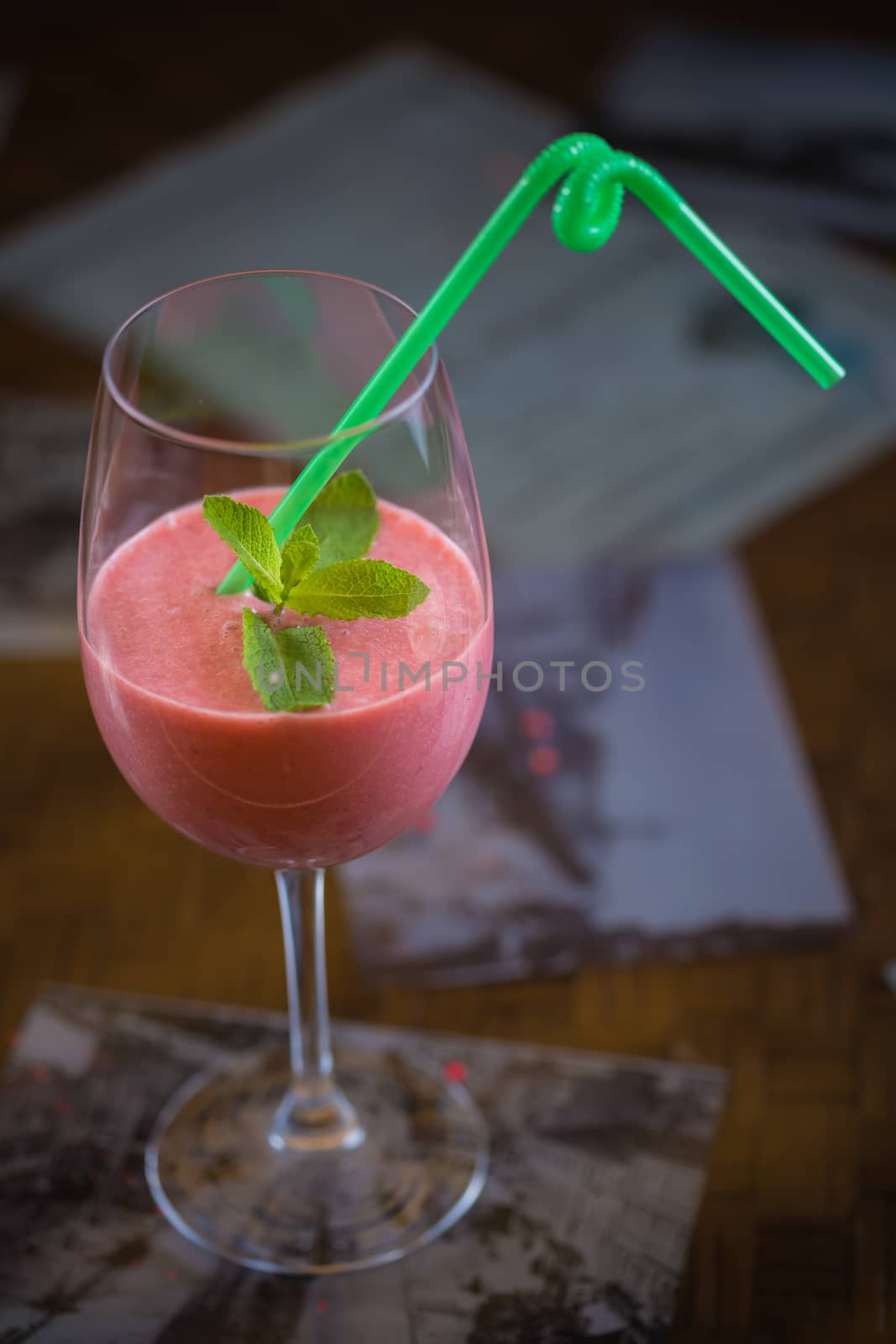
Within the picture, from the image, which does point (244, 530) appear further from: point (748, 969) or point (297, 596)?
point (748, 969)

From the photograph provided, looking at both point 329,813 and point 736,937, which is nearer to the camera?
point 329,813

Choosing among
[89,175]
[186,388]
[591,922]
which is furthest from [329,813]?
[89,175]

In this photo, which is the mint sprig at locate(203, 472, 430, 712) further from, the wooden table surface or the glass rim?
the wooden table surface

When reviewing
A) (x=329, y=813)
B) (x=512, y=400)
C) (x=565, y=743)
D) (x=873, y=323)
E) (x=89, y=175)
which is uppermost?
(x=89, y=175)

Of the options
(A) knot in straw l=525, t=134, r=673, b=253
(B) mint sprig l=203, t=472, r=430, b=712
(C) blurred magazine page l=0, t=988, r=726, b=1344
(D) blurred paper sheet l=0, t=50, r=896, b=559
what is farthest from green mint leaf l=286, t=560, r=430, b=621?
(D) blurred paper sheet l=0, t=50, r=896, b=559

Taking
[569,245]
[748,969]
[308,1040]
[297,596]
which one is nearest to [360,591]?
[297,596]

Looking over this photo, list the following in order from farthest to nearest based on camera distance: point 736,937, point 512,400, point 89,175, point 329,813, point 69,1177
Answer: point 89,175, point 512,400, point 736,937, point 69,1177, point 329,813

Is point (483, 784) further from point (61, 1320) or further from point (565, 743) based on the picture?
point (61, 1320)
